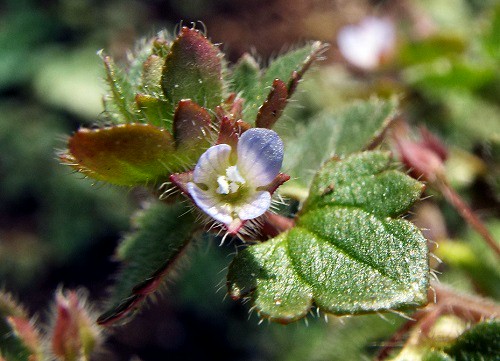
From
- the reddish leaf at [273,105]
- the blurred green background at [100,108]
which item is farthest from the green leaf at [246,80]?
the blurred green background at [100,108]

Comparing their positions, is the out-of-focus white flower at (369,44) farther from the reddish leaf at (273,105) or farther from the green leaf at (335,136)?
the reddish leaf at (273,105)

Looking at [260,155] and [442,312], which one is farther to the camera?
[442,312]

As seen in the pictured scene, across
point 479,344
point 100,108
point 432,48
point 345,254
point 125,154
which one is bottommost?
point 100,108

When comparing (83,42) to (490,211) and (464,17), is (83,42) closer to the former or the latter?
(464,17)

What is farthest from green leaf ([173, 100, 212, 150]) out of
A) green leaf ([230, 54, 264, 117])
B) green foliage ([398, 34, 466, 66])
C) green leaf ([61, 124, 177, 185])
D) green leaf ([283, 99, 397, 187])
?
green foliage ([398, 34, 466, 66])

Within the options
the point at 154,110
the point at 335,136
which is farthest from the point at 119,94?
the point at 335,136

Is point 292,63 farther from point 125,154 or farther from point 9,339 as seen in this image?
point 9,339

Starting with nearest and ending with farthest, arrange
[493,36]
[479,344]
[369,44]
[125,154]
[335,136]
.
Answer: [125,154] < [479,344] < [335,136] < [493,36] < [369,44]

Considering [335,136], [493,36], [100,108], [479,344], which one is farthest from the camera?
[100,108]
